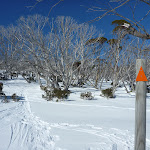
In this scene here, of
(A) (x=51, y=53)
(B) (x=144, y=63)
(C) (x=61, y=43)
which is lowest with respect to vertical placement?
(B) (x=144, y=63)

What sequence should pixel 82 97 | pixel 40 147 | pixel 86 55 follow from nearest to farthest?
pixel 40 147 → pixel 82 97 → pixel 86 55

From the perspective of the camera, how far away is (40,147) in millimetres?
2656

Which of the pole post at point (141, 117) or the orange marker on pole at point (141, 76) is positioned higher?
the orange marker on pole at point (141, 76)

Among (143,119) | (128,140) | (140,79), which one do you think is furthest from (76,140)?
(140,79)

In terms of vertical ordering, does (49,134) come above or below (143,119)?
below

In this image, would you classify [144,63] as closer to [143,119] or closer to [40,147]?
[143,119]

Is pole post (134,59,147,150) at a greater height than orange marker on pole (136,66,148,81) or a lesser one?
lesser

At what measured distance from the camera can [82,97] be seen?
9750 millimetres

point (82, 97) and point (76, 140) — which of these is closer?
point (76, 140)

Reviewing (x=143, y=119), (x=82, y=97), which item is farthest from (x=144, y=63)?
(x=82, y=97)

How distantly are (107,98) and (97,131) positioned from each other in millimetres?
6812

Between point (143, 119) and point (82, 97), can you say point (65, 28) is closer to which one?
point (82, 97)

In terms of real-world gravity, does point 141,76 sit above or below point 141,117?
above

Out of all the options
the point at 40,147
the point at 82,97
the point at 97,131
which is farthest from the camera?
the point at 82,97
